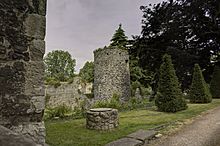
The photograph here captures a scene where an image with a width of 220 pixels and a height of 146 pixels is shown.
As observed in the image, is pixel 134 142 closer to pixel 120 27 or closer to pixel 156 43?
pixel 156 43

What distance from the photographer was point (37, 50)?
3221 millimetres

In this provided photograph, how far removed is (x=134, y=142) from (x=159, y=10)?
18.3m

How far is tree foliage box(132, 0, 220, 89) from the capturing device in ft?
63.6

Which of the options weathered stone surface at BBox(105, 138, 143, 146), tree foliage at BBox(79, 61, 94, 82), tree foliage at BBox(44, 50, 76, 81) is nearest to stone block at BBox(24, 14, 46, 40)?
weathered stone surface at BBox(105, 138, 143, 146)

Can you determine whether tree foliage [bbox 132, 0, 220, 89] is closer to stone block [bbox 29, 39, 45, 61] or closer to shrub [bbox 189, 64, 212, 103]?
shrub [bbox 189, 64, 212, 103]

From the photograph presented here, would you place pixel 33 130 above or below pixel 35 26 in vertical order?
below

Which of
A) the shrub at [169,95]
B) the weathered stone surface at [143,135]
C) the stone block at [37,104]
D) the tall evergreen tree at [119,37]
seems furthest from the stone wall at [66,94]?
the stone block at [37,104]

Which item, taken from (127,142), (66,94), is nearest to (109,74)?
(66,94)

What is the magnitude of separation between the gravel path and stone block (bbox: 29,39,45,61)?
4.19 meters

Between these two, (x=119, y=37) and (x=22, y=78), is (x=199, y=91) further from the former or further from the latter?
(x=119, y=37)

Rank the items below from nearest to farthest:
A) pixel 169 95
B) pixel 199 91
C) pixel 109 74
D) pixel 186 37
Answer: pixel 169 95 < pixel 199 91 < pixel 109 74 < pixel 186 37

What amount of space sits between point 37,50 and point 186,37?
19.5 metres


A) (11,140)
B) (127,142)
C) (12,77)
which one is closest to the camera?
(11,140)

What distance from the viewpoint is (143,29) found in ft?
74.6
